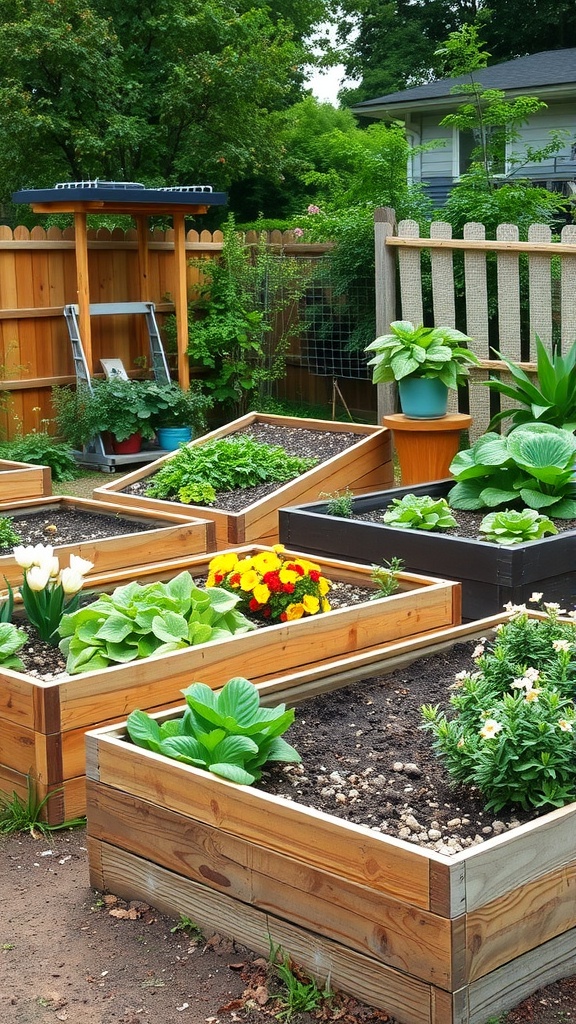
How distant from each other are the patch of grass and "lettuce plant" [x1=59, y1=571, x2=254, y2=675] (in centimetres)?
39

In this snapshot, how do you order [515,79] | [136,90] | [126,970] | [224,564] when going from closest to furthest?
[126,970] < [224,564] < [136,90] < [515,79]

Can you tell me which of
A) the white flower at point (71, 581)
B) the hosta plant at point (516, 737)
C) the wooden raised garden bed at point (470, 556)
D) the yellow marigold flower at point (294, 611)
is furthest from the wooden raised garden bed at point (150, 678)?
the hosta plant at point (516, 737)

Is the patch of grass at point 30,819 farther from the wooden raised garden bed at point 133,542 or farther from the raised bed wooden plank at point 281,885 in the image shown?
the wooden raised garden bed at point 133,542

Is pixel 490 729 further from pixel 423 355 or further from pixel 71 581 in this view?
pixel 423 355

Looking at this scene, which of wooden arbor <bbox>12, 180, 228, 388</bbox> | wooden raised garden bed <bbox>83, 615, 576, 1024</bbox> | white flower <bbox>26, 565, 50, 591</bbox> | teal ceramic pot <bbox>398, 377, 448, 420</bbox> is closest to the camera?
wooden raised garden bed <bbox>83, 615, 576, 1024</bbox>

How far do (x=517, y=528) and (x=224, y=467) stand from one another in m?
2.23

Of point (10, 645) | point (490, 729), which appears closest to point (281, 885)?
point (490, 729)

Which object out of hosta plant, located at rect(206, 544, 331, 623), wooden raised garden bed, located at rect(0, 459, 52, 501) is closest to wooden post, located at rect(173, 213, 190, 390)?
wooden raised garden bed, located at rect(0, 459, 52, 501)

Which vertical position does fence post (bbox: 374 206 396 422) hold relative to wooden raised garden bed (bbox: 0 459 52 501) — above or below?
above

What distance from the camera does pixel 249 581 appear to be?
402cm

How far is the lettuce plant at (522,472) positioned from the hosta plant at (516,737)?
→ 269cm

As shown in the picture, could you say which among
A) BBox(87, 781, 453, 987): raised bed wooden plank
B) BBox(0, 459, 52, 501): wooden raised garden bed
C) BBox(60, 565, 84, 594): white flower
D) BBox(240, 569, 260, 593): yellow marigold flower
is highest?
BBox(0, 459, 52, 501): wooden raised garden bed

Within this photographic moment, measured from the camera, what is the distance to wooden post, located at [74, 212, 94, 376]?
30.9 ft

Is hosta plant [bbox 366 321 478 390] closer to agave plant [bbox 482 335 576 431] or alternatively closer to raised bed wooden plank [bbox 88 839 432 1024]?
agave plant [bbox 482 335 576 431]
